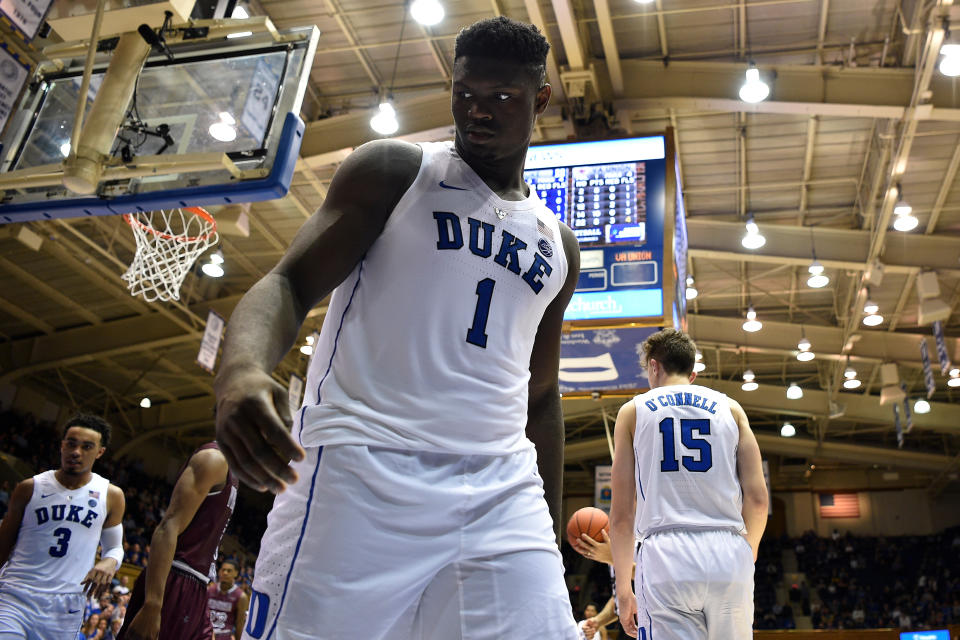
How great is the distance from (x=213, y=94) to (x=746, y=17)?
8.36 meters

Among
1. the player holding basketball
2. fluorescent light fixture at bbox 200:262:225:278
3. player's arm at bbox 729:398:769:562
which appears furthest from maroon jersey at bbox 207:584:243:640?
fluorescent light fixture at bbox 200:262:225:278

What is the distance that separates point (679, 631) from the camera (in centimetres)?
362

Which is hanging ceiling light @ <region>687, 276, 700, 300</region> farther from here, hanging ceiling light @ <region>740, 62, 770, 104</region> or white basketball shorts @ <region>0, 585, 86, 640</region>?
white basketball shorts @ <region>0, 585, 86, 640</region>

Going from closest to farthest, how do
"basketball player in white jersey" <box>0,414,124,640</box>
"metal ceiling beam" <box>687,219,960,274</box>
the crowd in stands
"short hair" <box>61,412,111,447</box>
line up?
"basketball player in white jersey" <box>0,414,124,640</box>
"short hair" <box>61,412,111,447</box>
"metal ceiling beam" <box>687,219,960,274</box>
the crowd in stands

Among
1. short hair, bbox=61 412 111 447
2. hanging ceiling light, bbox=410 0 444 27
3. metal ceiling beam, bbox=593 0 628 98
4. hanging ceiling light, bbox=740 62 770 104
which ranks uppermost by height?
metal ceiling beam, bbox=593 0 628 98

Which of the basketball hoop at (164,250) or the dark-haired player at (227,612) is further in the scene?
the basketball hoop at (164,250)

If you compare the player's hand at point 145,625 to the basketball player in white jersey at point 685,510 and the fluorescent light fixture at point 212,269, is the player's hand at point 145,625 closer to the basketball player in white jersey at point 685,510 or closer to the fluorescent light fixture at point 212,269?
the basketball player in white jersey at point 685,510

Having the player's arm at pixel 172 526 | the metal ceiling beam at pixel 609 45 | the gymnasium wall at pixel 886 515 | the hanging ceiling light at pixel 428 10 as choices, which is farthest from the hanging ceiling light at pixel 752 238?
the gymnasium wall at pixel 886 515

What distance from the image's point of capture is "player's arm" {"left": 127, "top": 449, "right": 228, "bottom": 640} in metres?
3.73

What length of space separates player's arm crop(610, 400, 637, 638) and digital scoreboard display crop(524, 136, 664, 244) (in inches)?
157

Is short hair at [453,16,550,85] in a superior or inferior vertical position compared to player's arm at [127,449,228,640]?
superior

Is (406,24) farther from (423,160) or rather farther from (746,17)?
(423,160)

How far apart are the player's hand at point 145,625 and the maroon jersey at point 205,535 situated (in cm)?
60

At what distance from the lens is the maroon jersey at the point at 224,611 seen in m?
6.52
